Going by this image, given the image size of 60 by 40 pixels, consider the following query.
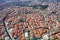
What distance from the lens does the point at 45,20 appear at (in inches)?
172

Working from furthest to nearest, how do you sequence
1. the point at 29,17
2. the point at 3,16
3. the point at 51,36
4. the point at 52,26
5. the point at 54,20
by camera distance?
the point at 3,16 → the point at 29,17 → the point at 54,20 → the point at 52,26 → the point at 51,36

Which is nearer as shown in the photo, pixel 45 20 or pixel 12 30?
pixel 12 30

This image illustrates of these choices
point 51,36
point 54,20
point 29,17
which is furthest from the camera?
point 29,17

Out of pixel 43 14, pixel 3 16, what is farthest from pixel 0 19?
pixel 43 14

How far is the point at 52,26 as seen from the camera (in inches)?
153

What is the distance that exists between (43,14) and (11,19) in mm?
1124

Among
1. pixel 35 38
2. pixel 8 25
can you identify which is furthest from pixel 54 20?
pixel 8 25

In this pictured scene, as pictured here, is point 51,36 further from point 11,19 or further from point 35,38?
point 11,19

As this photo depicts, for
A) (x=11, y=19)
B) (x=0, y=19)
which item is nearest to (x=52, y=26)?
(x=11, y=19)

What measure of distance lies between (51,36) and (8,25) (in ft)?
4.94

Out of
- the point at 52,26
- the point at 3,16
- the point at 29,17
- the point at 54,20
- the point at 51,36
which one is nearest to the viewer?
the point at 51,36

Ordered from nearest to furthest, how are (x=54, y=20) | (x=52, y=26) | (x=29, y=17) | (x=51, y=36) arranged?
1. (x=51, y=36)
2. (x=52, y=26)
3. (x=54, y=20)
4. (x=29, y=17)

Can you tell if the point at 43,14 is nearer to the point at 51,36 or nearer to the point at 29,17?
the point at 29,17

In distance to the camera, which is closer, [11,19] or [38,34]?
[38,34]
